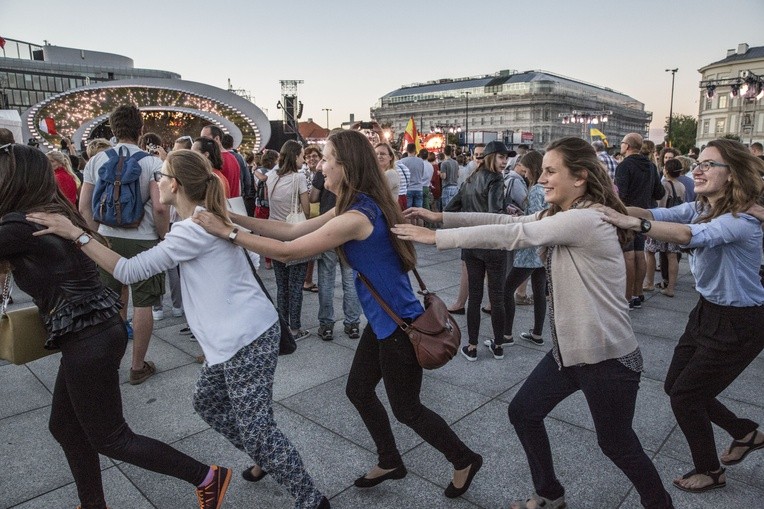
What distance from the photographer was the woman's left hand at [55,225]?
218cm

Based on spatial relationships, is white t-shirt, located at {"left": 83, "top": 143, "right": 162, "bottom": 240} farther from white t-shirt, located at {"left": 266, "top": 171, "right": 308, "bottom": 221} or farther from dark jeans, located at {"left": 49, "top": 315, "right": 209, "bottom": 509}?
dark jeans, located at {"left": 49, "top": 315, "right": 209, "bottom": 509}

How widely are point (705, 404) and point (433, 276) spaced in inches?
233

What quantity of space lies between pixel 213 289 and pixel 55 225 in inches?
28.0

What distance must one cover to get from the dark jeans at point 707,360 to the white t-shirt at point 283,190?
4193mm

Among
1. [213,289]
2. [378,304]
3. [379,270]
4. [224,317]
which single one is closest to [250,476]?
[224,317]

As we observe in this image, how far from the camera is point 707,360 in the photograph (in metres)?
2.70

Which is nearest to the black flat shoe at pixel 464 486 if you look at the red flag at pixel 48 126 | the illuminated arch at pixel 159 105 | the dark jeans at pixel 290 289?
the dark jeans at pixel 290 289

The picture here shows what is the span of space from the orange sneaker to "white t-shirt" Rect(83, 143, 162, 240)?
2798mm

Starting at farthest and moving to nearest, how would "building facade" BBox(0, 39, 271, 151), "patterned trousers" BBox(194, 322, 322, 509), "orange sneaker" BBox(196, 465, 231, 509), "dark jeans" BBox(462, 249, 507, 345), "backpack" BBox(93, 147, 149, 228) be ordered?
"building facade" BBox(0, 39, 271, 151), "dark jeans" BBox(462, 249, 507, 345), "backpack" BBox(93, 147, 149, 228), "orange sneaker" BBox(196, 465, 231, 509), "patterned trousers" BBox(194, 322, 322, 509)

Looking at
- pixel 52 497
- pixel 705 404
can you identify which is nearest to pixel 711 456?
pixel 705 404

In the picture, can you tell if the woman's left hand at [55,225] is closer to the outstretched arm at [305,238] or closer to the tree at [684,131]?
the outstretched arm at [305,238]

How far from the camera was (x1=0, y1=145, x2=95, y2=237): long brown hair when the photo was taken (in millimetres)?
2264

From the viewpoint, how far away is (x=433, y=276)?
8648mm

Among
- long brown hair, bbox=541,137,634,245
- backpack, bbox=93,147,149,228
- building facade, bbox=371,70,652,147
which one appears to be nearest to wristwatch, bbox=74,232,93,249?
long brown hair, bbox=541,137,634,245
